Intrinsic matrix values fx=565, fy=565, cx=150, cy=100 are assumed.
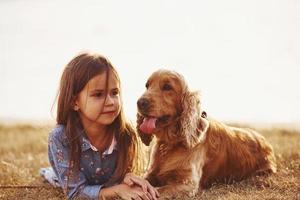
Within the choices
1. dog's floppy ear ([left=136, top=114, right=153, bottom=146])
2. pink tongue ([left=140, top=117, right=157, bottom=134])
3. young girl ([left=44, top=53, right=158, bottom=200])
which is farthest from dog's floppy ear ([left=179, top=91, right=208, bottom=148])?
young girl ([left=44, top=53, right=158, bottom=200])

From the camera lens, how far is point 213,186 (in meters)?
5.20

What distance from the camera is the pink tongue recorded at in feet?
16.2

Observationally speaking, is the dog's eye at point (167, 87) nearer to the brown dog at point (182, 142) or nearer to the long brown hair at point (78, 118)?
the brown dog at point (182, 142)

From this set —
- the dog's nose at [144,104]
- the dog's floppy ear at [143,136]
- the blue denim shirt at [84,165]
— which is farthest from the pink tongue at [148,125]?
the blue denim shirt at [84,165]

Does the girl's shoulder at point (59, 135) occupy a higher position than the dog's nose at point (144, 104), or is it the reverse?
the dog's nose at point (144, 104)

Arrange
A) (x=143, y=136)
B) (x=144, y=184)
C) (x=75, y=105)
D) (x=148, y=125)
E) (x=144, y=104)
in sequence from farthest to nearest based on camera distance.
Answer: (x=143, y=136) → (x=75, y=105) → (x=148, y=125) → (x=144, y=104) → (x=144, y=184)

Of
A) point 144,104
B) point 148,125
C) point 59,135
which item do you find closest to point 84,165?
point 59,135

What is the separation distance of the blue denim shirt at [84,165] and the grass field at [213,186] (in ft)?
0.73

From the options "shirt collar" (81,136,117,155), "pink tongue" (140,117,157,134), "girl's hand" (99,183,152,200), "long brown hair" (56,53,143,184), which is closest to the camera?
"girl's hand" (99,183,152,200)

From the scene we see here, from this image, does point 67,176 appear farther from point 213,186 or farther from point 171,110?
point 213,186

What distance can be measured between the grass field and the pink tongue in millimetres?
728

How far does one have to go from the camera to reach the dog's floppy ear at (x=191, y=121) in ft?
16.0

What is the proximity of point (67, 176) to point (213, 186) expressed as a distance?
134 centimetres

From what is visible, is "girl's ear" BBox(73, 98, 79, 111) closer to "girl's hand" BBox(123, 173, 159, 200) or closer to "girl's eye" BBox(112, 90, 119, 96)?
"girl's eye" BBox(112, 90, 119, 96)
